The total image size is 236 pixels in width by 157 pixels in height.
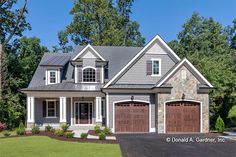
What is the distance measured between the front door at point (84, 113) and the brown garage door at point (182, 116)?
794cm

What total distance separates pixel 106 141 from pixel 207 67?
53.7 feet

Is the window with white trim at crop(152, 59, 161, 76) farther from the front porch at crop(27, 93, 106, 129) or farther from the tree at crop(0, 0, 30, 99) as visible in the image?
the tree at crop(0, 0, 30, 99)

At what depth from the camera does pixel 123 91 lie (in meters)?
23.9

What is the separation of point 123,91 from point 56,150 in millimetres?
10443

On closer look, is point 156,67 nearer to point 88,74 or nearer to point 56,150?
point 88,74

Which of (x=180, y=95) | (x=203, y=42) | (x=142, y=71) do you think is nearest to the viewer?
(x=180, y=95)

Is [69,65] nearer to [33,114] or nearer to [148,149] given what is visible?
[33,114]

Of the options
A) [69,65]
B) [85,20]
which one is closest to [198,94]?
[69,65]

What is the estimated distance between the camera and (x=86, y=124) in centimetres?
2775

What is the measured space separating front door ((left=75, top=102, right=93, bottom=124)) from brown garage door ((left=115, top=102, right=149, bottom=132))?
4.93m

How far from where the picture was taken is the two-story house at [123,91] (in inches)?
918

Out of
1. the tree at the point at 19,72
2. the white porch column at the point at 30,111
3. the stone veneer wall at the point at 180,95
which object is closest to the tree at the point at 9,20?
the tree at the point at 19,72

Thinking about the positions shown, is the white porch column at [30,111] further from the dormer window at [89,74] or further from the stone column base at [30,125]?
the dormer window at [89,74]

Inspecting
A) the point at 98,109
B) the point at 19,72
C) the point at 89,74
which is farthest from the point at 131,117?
the point at 19,72
